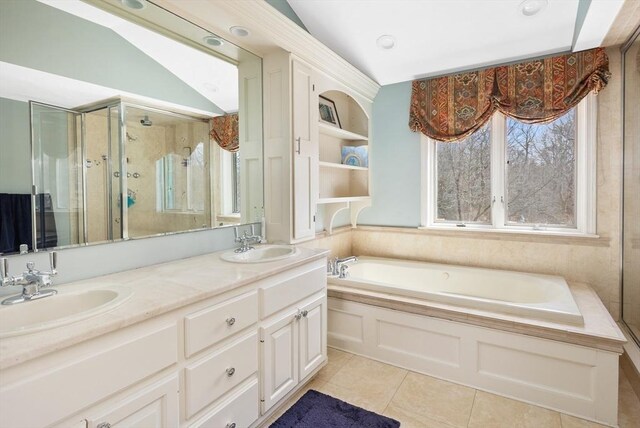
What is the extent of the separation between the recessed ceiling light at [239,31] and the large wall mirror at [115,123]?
10 centimetres

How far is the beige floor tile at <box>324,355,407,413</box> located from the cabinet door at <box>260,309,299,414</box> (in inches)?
15.5

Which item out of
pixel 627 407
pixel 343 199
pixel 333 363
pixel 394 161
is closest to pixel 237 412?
pixel 333 363

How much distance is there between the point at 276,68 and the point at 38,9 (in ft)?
4.39

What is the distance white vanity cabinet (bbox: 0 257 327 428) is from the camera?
93 cm

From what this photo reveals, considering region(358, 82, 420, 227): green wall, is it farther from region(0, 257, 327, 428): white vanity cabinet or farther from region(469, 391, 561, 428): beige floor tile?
region(469, 391, 561, 428): beige floor tile

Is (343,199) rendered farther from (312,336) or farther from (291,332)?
(291,332)

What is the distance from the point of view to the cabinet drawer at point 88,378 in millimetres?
872

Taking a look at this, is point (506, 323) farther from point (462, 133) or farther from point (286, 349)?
point (462, 133)

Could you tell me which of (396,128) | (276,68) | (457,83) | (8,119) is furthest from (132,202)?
(457,83)

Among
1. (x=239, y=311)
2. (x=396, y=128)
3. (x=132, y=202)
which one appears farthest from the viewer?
(x=396, y=128)

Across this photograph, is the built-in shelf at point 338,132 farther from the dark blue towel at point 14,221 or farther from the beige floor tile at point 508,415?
the beige floor tile at point 508,415

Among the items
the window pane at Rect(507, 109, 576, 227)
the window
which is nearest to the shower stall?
the window

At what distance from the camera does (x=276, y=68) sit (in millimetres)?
2412

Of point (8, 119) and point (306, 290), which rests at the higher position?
point (8, 119)
